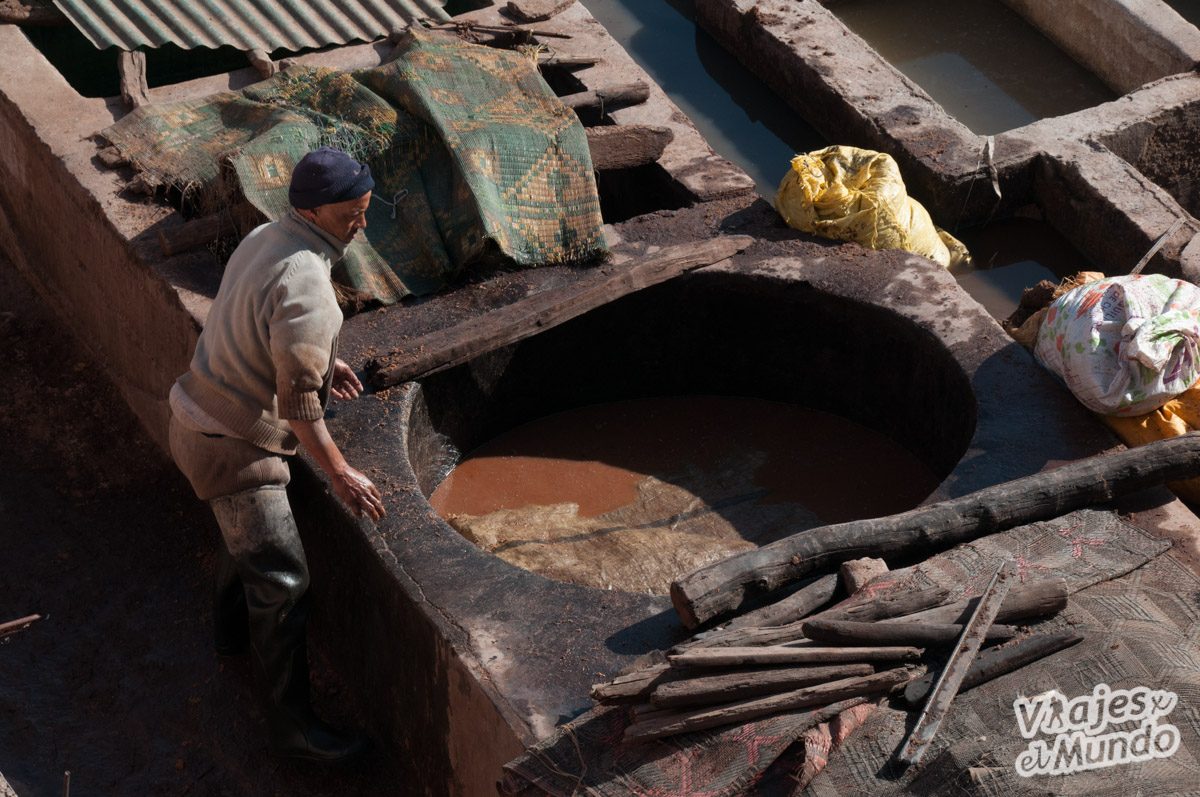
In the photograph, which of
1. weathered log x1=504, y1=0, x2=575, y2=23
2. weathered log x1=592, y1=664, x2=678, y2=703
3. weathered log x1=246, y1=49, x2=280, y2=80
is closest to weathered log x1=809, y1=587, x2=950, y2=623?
weathered log x1=592, y1=664, x2=678, y2=703

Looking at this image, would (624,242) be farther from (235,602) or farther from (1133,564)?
(1133,564)

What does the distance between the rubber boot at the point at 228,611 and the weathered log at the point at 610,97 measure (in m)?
3.03

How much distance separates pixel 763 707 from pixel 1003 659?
76 cm

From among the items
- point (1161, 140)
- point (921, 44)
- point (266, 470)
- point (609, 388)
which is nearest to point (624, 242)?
point (609, 388)

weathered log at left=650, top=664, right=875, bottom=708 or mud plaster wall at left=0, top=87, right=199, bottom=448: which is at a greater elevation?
weathered log at left=650, top=664, right=875, bottom=708

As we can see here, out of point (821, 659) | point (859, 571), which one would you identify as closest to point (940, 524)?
point (859, 571)

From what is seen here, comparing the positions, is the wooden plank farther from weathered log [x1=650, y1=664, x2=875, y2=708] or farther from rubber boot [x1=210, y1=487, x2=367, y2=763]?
rubber boot [x1=210, y1=487, x2=367, y2=763]

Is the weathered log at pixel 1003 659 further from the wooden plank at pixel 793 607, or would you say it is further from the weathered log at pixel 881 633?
the wooden plank at pixel 793 607

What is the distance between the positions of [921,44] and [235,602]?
22.1ft

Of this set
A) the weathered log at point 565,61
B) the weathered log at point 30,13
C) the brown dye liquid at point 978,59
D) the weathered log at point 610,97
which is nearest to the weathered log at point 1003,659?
the weathered log at point 610,97

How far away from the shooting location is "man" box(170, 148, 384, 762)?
4762mm

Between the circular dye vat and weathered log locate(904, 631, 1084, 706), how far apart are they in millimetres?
1921

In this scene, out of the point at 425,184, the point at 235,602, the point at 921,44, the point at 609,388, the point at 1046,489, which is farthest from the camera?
the point at 921,44

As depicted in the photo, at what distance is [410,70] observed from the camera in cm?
688
